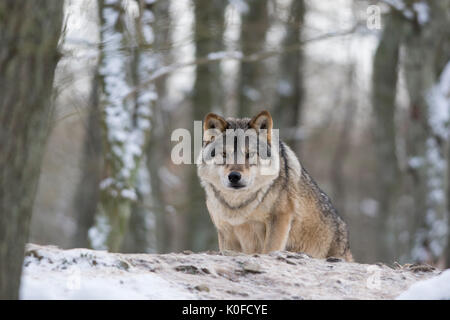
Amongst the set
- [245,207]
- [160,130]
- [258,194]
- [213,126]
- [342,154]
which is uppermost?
[160,130]

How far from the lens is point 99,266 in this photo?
4574 mm

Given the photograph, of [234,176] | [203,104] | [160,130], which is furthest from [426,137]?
[160,130]

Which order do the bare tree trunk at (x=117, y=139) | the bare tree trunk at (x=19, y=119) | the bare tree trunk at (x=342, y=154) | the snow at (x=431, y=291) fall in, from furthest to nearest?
the bare tree trunk at (x=342, y=154)
the bare tree trunk at (x=117, y=139)
the snow at (x=431, y=291)
the bare tree trunk at (x=19, y=119)

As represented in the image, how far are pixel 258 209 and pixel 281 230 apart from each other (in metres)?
0.36

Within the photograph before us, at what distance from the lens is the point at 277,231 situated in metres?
6.56

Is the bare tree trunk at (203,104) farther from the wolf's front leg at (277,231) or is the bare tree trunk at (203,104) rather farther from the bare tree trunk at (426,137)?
the wolf's front leg at (277,231)

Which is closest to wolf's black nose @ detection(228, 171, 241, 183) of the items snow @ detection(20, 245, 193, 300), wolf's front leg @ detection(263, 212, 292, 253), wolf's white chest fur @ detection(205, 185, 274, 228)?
wolf's white chest fur @ detection(205, 185, 274, 228)

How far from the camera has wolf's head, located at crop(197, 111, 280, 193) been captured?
21.6 ft

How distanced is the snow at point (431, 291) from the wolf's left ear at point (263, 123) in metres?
2.94

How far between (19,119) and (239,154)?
3.34 meters

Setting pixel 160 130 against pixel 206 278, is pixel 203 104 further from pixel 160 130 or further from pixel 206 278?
pixel 206 278

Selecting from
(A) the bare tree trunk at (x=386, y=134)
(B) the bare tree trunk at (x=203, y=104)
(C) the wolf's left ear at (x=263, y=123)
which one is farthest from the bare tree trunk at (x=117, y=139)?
(A) the bare tree trunk at (x=386, y=134)

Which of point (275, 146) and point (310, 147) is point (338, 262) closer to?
point (275, 146)

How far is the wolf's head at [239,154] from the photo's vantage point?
21.6 feet
